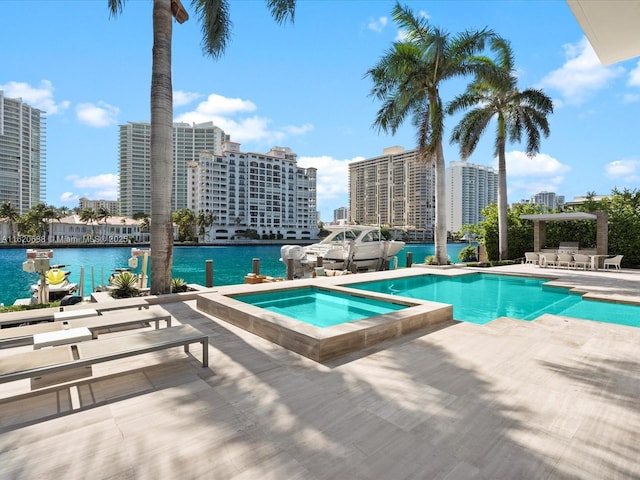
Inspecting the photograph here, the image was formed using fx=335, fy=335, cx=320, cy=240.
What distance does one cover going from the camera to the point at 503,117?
17328mm

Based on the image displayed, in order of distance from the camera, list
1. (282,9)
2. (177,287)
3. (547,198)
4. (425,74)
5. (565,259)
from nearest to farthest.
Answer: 1. (177,287)
2. (282,9)
3. (425,74)
4. (565,259)
5. (547,198)

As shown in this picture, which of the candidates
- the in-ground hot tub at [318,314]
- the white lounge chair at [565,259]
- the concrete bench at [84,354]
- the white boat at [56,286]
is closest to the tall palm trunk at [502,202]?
the white lounge chair at [565,259]

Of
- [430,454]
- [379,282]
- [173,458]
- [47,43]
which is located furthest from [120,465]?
[47,43]

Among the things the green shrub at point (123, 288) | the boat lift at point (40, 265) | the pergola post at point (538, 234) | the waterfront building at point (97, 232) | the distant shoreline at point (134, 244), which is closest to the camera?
the boat lift at point (40, 265)

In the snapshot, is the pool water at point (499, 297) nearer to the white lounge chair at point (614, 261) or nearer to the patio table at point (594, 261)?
the patio table at point (594, 261)

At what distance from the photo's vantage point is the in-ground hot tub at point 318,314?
4.01 meters

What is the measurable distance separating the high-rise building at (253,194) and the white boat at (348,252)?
2975 inches

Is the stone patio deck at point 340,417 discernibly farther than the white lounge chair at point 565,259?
No

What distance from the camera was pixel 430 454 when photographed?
6.84 ft

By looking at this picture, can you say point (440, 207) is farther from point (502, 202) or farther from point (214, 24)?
point (214, 24)

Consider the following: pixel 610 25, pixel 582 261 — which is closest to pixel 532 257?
pixel 582 261

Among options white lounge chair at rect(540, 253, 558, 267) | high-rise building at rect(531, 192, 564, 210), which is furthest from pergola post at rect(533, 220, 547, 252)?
high-rise building at rect(531, 192, 564, 210)

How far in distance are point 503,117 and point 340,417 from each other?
753 inches

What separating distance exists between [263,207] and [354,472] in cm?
10367
